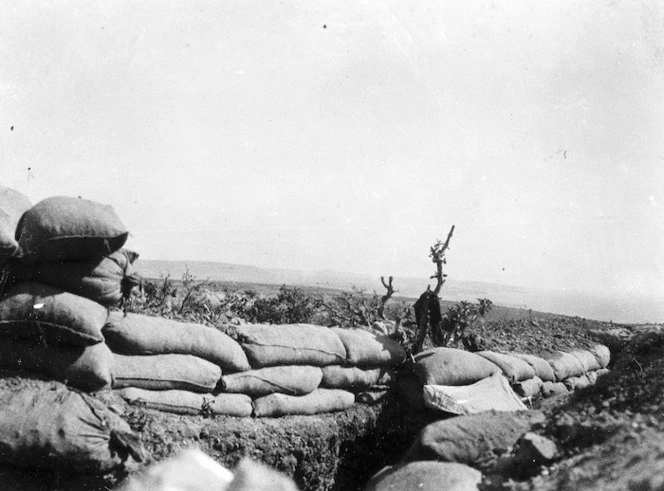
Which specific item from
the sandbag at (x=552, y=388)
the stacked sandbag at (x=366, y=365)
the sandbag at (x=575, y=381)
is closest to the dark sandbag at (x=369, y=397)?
the stacked sandbag at (x=366, y=365)

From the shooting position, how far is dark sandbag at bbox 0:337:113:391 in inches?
120

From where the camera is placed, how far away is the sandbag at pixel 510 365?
18.7ft

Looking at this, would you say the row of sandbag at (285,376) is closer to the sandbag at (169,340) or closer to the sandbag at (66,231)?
the sandbag at (169,340)

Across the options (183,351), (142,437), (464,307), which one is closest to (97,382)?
(142,437)

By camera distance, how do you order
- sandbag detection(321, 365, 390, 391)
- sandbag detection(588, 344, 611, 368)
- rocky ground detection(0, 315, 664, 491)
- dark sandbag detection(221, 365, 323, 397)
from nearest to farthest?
rocky ground detection(0, 315, 664, 491), dark sandbag detection(221, 365, 323, 397), sandbag detection(321, 365, 390, 391), sandbag detection(588, 344, 611, 368)

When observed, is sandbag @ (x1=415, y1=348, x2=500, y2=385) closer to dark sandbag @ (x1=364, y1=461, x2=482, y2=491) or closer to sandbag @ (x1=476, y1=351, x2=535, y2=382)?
sandbag @ (x1=476, y1=351, x2=535, y2=382)

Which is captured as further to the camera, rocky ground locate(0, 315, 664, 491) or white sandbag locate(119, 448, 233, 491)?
white sandbag locate(119, 448, 233, 491)

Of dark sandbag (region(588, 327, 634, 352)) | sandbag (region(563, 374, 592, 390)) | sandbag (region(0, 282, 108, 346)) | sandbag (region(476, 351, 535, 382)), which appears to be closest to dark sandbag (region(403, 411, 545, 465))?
sandbag (region(0, 282, 108, 346))

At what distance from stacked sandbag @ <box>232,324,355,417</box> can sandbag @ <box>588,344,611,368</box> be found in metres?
5.89

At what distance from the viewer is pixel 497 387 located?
4.90m

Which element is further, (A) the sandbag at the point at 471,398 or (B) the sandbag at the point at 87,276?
(A) the sandbag at the point at 471,398

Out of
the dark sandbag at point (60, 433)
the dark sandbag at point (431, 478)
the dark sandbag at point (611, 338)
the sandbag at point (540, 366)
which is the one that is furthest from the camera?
the dark sandbag at point (611, 338)

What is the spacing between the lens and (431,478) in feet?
8.77

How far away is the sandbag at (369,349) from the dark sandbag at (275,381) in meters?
0.37
